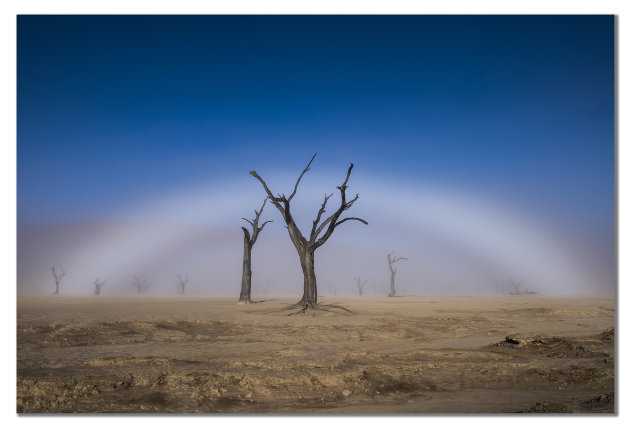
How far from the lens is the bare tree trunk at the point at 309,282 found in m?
17.7

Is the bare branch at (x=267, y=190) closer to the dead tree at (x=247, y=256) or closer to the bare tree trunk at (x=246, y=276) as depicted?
the dead tree at (x=247, y=256)

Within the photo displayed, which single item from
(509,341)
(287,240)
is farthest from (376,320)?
(287,240)

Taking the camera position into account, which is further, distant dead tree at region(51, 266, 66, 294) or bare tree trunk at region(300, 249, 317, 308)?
distant dead tree at region(51, 266, 66, 294)

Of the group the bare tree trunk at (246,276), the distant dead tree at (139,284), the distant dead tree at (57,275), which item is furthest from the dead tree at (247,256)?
the distant dead tree at (139,284)

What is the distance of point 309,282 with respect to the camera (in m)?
18.0

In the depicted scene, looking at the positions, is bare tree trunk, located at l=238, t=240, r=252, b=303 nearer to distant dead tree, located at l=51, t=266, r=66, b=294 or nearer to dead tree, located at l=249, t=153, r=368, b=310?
dead tree, located at l=249, t=153, r=368, b=310

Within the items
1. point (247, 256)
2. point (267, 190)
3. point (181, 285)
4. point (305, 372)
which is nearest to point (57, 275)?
point (247, 256)

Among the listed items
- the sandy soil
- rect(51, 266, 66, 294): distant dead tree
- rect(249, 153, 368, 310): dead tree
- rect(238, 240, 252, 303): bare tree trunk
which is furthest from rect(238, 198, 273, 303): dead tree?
rect(51, 266, 66, 294): distant dead tree

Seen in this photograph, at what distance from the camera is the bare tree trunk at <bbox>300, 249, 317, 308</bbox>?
1770 cm
